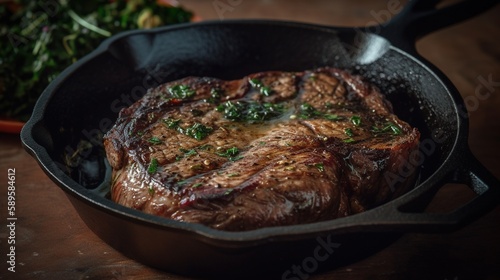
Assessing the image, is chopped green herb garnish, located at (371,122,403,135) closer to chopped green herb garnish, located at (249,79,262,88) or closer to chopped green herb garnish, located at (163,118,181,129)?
chopped green herb garnish, located at (249,79,262,88)

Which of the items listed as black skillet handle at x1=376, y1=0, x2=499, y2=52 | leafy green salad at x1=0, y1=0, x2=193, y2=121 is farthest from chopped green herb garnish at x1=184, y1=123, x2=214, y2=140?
leafy green salad at x1=0, y1=0, x2=193, y2=121

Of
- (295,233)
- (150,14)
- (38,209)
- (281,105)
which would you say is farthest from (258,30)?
(295,233)

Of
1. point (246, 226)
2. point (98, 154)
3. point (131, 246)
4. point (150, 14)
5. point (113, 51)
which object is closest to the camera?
point (246, 226)

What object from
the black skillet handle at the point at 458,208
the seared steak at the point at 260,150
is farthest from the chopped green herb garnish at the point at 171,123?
the black skillet handle at the point at 458,208

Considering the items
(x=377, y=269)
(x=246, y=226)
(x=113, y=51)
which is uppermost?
(x=113, y=51)

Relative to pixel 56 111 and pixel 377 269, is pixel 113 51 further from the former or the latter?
pixel 377 269
